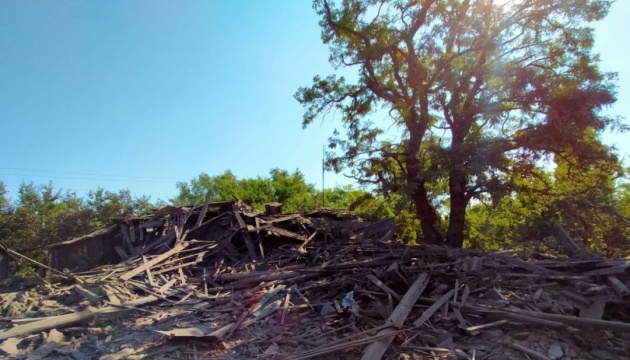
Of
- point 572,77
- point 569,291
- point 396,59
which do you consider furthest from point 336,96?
point 569,291

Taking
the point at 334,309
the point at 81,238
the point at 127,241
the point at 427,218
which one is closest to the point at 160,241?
the point at 127,241

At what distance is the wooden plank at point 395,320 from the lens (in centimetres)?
481

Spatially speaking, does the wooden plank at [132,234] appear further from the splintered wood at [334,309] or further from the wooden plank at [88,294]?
the wooden plank at [88,294]

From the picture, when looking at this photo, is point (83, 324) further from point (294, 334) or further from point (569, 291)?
point (569, 291)

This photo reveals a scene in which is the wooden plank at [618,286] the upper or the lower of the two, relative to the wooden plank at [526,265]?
lower

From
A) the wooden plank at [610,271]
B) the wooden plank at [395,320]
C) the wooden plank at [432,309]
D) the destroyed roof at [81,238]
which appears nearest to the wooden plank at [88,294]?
the destroyed roof at [81,238]

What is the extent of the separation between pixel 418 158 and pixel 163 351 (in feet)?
38.0

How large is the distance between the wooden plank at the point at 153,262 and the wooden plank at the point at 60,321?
1575 millimetres

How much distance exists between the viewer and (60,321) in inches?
246

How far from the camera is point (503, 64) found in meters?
13.2

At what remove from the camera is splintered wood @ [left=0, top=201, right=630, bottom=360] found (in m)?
5.06

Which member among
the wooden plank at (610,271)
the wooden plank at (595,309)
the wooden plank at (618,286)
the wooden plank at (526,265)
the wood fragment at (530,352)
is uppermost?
the wooden plank at (526,265)

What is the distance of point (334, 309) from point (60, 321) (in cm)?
444

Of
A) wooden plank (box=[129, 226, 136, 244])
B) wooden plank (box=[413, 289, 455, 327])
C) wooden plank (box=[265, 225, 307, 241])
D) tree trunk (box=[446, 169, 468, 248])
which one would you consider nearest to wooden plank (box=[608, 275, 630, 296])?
wooden plank (box=[413, 289, 455, 327])
